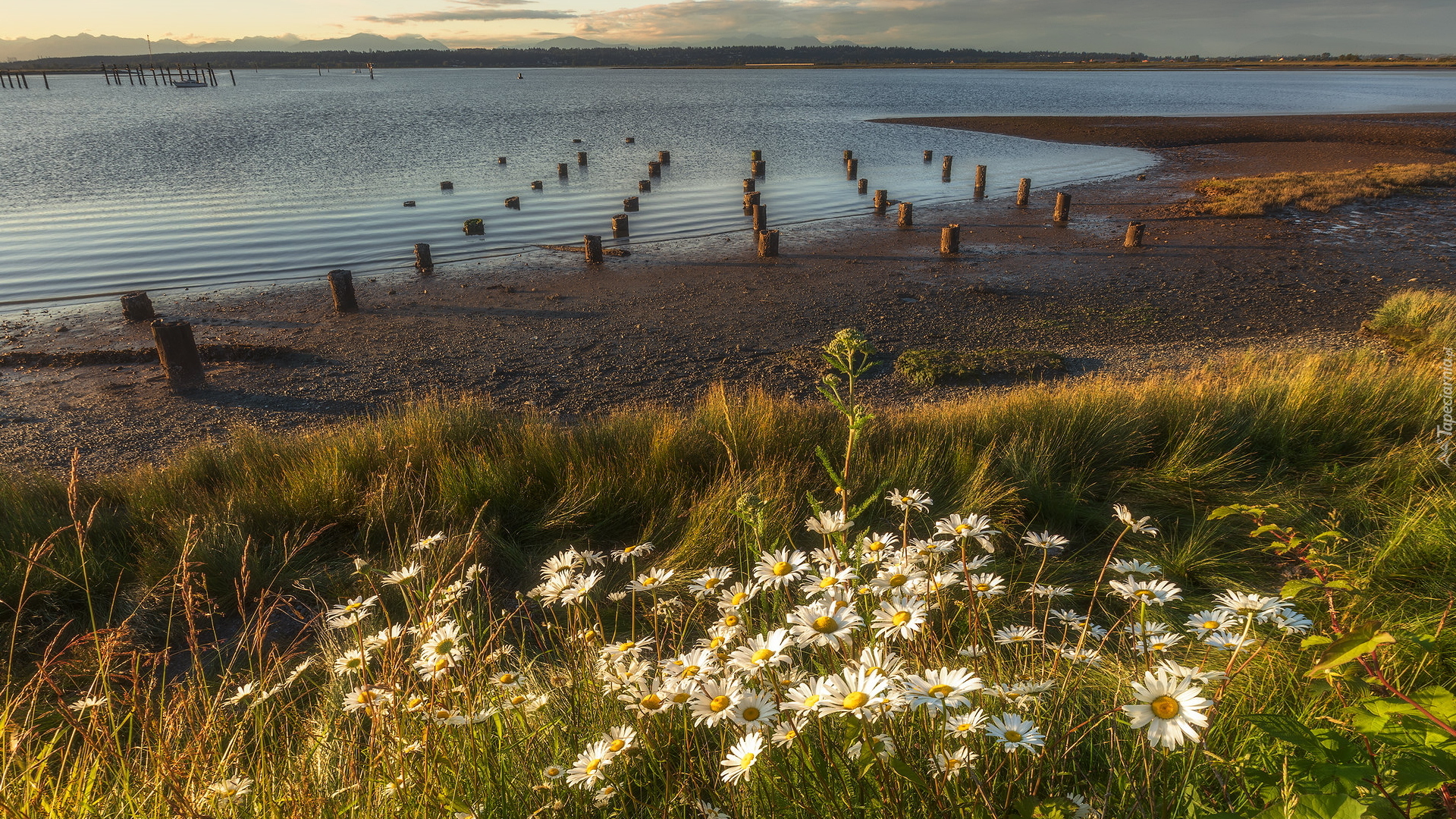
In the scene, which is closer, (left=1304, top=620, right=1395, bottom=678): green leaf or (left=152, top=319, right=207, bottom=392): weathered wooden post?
(left=1304, top=620, right=1395, bottom=678): green leaf

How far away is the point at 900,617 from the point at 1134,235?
55.4ft

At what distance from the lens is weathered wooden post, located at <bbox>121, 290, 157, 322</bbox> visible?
11250 millimetres

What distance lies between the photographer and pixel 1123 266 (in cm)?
1459

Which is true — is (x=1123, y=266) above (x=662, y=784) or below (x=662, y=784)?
below

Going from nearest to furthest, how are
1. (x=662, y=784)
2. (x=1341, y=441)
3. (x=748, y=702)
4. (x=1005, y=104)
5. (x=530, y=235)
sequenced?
1. (x=748, y=702)
2. (x=662, y=784)
3. (x=1341, y=441)
4. (x=530, y=235)
5. (x=1005, y=104)

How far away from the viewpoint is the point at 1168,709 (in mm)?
1271

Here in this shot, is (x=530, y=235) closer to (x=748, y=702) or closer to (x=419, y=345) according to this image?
(x=419, y=345)

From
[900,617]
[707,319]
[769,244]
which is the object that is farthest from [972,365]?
[900,617]

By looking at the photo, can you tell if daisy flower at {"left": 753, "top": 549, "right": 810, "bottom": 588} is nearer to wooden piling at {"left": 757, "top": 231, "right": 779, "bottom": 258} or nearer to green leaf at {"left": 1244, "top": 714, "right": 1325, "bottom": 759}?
green leaf at {"left": 1244, "top": 714, "right": 1325, "bottom": 759}

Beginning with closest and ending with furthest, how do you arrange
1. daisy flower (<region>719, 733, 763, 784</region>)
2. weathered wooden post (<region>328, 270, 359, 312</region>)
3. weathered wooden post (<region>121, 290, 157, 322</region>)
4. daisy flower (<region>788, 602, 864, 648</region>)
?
daisy flower (<region>719, 733, 763, 784</region>) < daisy flower (<region>788, 602, 864, 648</region>) < weathered wooden post (<region>121, 290, 157, 322</region>) < weathered wooden post (<region>328, 270, 359, 312</region>)

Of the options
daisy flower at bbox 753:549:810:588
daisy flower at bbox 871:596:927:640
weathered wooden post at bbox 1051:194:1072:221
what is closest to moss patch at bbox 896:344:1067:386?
daisy flower at bbox 753:549:810:588

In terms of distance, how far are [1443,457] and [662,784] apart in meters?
6.23

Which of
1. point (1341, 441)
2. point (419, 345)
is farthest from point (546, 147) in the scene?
point (1341, 441)

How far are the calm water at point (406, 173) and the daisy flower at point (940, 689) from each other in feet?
51.1
